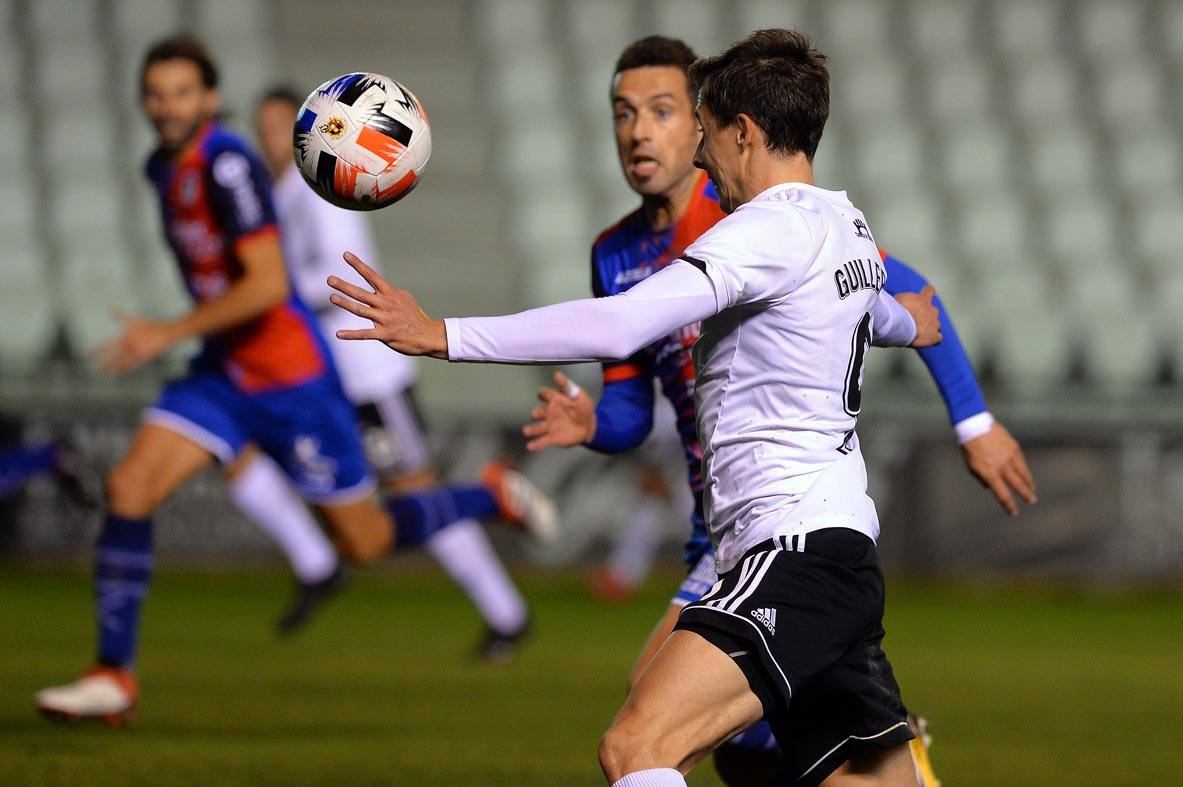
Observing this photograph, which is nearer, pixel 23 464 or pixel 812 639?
pixel 812 639

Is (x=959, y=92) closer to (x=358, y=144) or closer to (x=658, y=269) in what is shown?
(x=658, y=269)

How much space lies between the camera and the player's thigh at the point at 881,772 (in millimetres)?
3730

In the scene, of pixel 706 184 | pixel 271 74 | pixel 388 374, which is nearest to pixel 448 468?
pixel 388 374

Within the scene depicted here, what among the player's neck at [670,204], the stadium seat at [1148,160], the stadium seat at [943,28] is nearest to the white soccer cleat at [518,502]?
the player's neck at [670,204]

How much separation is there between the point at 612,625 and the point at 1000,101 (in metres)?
10.2

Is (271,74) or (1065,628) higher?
(271,74)

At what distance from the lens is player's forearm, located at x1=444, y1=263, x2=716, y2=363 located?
3.28 metres

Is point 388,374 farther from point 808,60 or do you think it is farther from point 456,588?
point 808,60

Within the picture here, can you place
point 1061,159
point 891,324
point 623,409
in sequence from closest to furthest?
point 891,324
point 623,409
point 1061,159

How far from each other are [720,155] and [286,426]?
3916 mm

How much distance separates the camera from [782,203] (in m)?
3.54

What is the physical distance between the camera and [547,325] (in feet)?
10.8

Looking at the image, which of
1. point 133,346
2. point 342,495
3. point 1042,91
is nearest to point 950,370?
point 133,346

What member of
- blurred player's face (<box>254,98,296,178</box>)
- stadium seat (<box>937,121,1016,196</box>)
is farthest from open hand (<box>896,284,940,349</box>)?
stadium seat (<box>937,121,1016,196</box>)
